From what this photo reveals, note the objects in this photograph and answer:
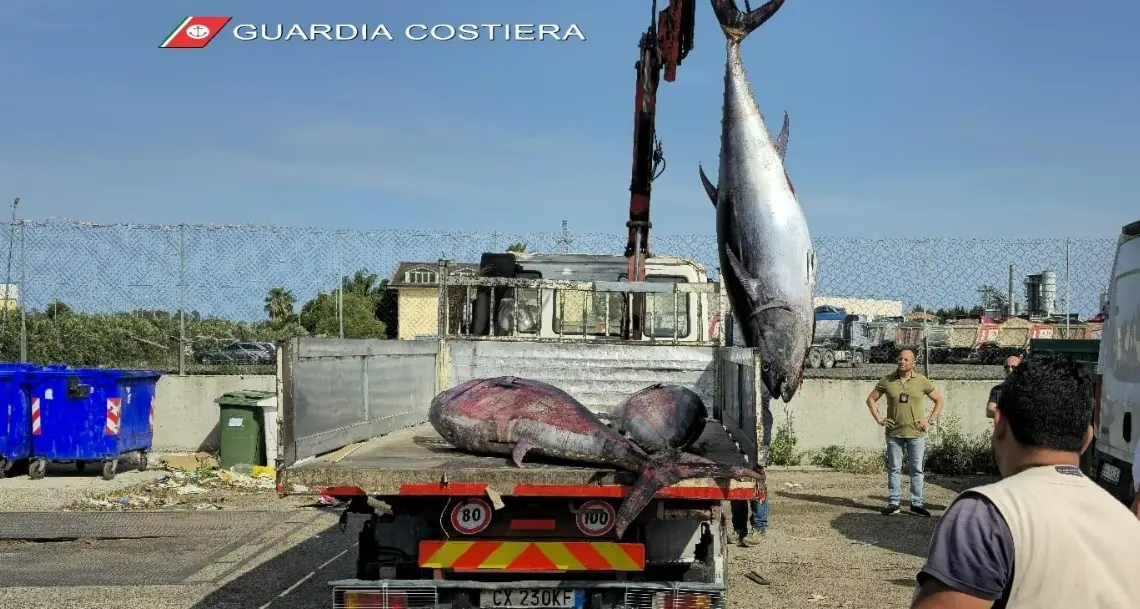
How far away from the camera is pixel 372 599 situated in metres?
4.23

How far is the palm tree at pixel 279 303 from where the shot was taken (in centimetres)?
1359

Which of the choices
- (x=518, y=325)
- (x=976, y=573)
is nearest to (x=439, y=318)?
(x=518, y=325)

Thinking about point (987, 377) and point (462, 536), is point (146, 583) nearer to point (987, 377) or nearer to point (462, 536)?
point (462, 536)

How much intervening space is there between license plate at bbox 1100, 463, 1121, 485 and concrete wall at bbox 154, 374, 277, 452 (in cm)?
985

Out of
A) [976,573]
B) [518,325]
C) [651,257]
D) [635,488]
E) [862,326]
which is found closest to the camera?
[976,573]

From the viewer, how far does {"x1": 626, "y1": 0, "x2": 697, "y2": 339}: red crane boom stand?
25.6ft

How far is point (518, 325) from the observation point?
7.63 meters

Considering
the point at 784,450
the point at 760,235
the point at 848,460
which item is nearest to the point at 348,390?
the point at 760,235

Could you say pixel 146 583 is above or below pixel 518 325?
below

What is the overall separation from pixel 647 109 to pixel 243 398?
20.3ft

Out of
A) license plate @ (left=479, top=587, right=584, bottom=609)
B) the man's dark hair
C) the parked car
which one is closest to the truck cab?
license plate @ (left=479, top=587, right=584, bottom=609)

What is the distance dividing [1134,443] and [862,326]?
19905 mm

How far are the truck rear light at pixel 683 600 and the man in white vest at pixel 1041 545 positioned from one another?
7.49ft

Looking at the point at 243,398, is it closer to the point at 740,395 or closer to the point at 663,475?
the point at 740,395
